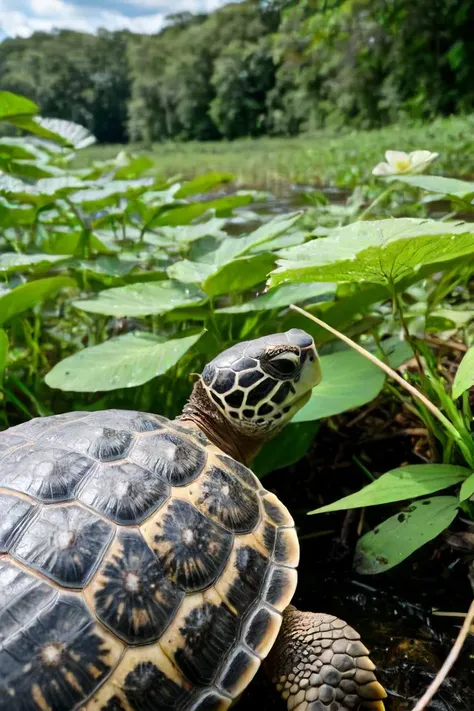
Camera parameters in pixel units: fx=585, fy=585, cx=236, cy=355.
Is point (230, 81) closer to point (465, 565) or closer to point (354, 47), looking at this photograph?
point (354, 47)

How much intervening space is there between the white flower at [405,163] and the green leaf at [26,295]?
3.05ft

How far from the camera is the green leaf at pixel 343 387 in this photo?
121 cm

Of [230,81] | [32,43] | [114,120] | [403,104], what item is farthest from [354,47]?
[32,43]

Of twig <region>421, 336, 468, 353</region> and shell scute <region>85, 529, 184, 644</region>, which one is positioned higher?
shell scute <region>85, 529, 184, 644</region>

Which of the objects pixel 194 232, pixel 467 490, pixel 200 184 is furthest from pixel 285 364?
pixel 200 184

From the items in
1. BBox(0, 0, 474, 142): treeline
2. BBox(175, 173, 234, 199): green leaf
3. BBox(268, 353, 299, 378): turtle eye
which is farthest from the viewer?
BBox(0, 0, 474, 142): treeline

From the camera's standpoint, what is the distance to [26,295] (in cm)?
147

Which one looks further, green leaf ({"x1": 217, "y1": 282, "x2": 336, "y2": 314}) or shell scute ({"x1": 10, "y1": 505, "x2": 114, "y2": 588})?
green leaf ({"x1": 217, "y1": 282, "x2": 336, "y2": 314})

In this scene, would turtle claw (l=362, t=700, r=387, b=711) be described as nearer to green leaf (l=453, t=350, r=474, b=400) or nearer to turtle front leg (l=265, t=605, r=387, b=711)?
turtle front leg (l=265, t=605, r=387, b=711)

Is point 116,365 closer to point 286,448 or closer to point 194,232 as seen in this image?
point 286,448

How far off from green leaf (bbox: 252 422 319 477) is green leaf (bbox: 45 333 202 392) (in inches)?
12.3

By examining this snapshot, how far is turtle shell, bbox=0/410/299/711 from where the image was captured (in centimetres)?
77

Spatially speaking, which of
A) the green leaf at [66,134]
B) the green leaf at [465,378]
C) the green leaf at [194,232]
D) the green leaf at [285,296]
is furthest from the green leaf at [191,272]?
the green leaf at [66,134]

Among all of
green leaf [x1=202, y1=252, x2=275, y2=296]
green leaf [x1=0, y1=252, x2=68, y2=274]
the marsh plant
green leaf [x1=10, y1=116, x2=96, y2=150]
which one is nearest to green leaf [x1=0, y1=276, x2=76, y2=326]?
the marsh plant
